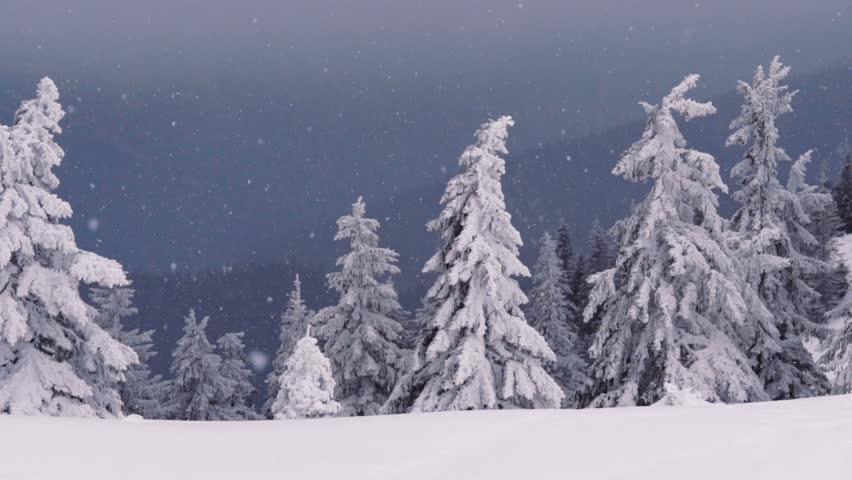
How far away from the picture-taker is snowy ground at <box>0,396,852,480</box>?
566 cm

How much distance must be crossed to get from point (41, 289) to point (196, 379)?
20.4 meters

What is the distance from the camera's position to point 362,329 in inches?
981

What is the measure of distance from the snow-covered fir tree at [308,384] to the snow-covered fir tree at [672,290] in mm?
8667

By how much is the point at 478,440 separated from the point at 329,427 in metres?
2.05

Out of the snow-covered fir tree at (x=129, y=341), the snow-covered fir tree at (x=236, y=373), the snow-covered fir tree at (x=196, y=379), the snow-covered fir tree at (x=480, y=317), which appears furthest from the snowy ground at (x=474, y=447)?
the snow-covered fir tree at (x=236, y=373)

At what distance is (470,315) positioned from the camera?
17609 millimetres

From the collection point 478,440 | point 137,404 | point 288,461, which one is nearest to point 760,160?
point 478,440

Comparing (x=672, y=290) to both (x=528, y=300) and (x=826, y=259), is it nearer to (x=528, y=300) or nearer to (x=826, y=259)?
(x=528, y=300)

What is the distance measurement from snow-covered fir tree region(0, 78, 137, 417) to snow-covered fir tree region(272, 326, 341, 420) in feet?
19.4

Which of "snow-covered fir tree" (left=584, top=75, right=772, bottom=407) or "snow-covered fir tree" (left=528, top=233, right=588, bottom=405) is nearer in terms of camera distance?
"snow-covered fir tree" (left=584, top=75, right=772, bottom=407)

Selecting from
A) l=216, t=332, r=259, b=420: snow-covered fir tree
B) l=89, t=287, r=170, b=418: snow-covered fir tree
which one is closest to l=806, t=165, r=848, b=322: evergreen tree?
l=216, t=332, r=259, b=420: snow-covered fir tree

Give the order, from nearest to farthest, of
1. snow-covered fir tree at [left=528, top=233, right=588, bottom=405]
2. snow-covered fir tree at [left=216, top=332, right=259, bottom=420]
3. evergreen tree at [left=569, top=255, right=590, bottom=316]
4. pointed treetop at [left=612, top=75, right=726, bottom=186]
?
1. pointed treetop at [left=612, top=75, right=726, bottom=186]
2. snow-covered fir tree at [left=216, top=332, right=259, bottom=420]
3. snow-covered fir tree at [left=528, top=233, right=588, bottom=405]
4. evergreen tree at [left=569, top=255, right=590, bottom=316]

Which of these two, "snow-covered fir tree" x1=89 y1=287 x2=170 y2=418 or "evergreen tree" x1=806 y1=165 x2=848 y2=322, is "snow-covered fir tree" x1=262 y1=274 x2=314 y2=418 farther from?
"evergreen tree" x1=806 y1=165 x2=848 y2=322

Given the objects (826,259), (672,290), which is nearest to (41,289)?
(672,290)
